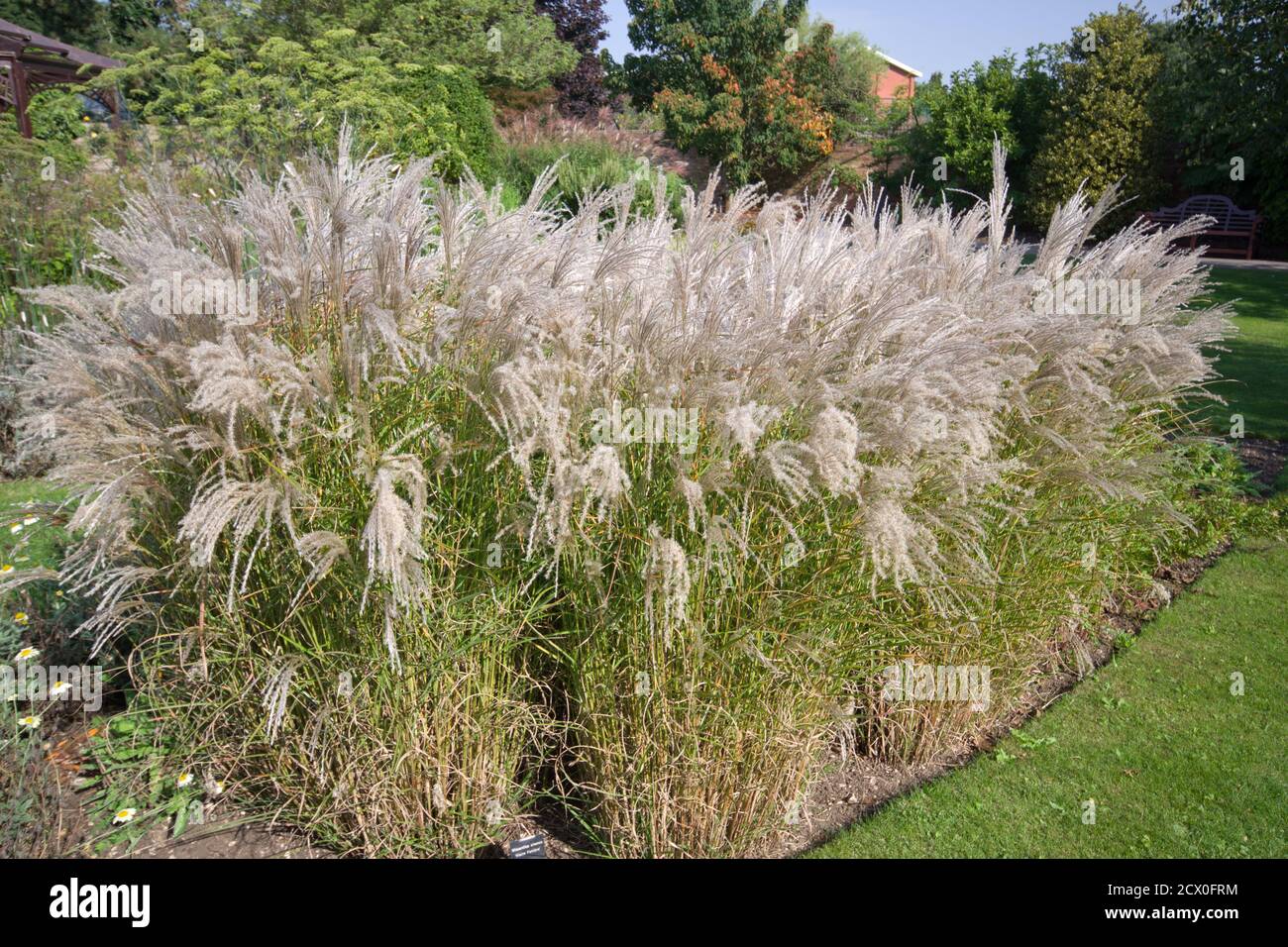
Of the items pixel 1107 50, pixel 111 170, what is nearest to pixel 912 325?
pixel 111 170

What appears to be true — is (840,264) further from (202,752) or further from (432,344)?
(202,752)

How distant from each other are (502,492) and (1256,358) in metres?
11.1

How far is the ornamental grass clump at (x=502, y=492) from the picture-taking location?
8.21ft

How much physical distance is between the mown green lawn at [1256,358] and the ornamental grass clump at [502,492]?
4062mm

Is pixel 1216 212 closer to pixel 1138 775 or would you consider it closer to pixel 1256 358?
pixel 1256 358

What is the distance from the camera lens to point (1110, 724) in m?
3.98

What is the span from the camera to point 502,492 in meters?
2.74

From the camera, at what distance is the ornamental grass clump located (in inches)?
98.5

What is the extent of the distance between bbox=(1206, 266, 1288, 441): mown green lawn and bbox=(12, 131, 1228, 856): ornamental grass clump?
4062 mm

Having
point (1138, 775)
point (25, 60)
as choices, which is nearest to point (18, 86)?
point (25, 60)
